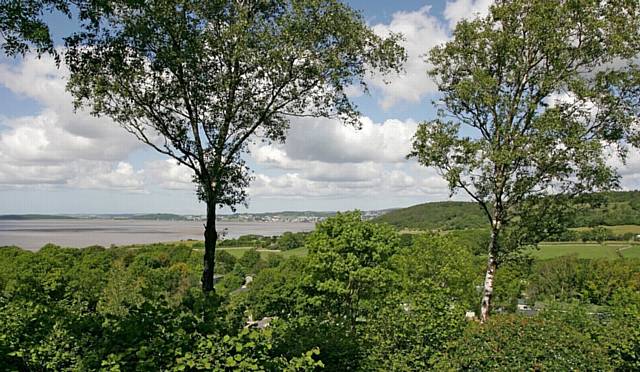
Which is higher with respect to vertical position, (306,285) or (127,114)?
(127,114)

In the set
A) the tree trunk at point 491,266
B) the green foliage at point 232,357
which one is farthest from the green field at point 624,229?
the green foliage at point 232,357

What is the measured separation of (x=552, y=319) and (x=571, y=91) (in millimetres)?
7025

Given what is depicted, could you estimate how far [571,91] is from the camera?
47.2ft

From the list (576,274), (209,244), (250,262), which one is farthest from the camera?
(250,262)

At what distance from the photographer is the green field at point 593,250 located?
73188 mm

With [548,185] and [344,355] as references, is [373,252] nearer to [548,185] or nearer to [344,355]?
[548,185]

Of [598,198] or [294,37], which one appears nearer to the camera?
[294,37]

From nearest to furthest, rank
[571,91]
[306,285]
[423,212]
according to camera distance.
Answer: [571,91], [306,285], [423,212]

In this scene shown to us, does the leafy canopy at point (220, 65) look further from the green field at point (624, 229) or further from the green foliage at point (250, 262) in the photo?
the green field at point (624, 229)

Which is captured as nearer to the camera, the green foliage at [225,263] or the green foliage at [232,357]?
the green foliage at [232,357]

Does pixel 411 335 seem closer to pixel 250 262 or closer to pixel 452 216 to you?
pixel 250 262

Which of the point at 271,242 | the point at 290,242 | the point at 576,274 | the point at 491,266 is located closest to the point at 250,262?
the point at 290,242

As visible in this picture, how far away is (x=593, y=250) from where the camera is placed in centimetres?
7981

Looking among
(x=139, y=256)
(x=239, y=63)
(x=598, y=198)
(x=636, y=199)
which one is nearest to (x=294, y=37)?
(x=239, y=63)
